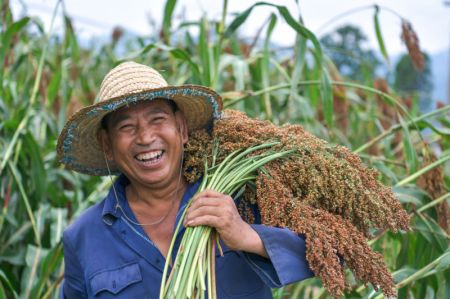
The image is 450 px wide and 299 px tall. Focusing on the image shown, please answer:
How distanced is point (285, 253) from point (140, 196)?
0.51 metres

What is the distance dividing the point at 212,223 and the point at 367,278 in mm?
384

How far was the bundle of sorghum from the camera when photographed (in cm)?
165

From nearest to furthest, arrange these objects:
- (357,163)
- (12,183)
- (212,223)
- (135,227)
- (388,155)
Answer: (212,223), (357,163), (135,227), (12,183), (388,155)

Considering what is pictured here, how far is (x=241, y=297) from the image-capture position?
1909 mm

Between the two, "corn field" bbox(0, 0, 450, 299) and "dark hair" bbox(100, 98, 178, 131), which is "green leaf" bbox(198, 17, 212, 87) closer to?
"corn field" bbox(0, 0, 450, 299)

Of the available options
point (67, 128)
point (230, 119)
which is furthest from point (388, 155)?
point (67, 128)

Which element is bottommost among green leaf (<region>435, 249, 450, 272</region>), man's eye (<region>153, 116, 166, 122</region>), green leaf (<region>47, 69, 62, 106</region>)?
green leaf (<region>435, 249, 450, 272</region>)

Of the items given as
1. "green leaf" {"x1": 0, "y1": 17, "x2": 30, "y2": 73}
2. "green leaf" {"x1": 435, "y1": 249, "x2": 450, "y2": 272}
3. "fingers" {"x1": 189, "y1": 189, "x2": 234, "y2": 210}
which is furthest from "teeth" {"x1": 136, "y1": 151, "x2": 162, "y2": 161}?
"green leaf" {"x1": 0, "y1": 17, "x2": 30, "y2": 73}

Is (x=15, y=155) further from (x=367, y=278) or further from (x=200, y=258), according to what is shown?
(x=367, y=278)

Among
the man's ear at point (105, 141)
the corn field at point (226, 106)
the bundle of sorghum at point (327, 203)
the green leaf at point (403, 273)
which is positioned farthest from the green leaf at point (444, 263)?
the man's ear at point (105, 141)

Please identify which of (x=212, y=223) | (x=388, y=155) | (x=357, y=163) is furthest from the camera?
(x=388, y=155)

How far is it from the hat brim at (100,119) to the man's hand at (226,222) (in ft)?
→ 1.08

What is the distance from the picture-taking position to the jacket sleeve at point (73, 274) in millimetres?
2045

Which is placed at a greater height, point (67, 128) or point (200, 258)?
point (67, 128)
